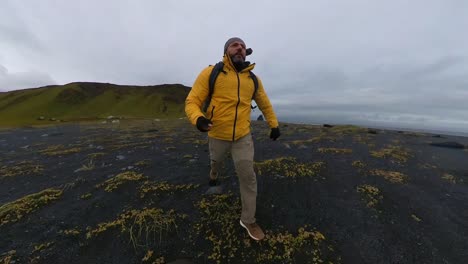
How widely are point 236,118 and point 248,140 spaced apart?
0.66 meters

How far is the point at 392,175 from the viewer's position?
10.1 metres

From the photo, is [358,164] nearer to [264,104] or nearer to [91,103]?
[264,104]

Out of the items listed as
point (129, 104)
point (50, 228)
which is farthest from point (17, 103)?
point (50, 228)

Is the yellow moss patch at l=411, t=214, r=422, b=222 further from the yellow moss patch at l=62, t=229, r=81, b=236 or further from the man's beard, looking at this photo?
the yellow moss patch at l=62, t=229, r=81, b=236

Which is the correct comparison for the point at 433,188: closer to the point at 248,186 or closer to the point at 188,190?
the point at 248,186

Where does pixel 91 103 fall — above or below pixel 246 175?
above

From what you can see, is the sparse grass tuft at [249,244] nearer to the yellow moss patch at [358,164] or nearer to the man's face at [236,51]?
the man's face at [236,51]

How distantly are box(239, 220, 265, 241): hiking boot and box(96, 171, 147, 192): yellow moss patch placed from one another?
197 inches

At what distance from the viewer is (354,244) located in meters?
5.50

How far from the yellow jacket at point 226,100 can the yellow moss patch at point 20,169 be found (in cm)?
Result: 961

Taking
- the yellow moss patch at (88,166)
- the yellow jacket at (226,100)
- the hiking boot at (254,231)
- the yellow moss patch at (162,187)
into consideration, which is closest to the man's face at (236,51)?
the yellow jacket at (226,100)

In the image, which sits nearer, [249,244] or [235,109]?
[249,244]

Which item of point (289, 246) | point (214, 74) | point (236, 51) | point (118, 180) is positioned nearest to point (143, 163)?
point (118, 180)

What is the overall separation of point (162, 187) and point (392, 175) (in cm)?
927
